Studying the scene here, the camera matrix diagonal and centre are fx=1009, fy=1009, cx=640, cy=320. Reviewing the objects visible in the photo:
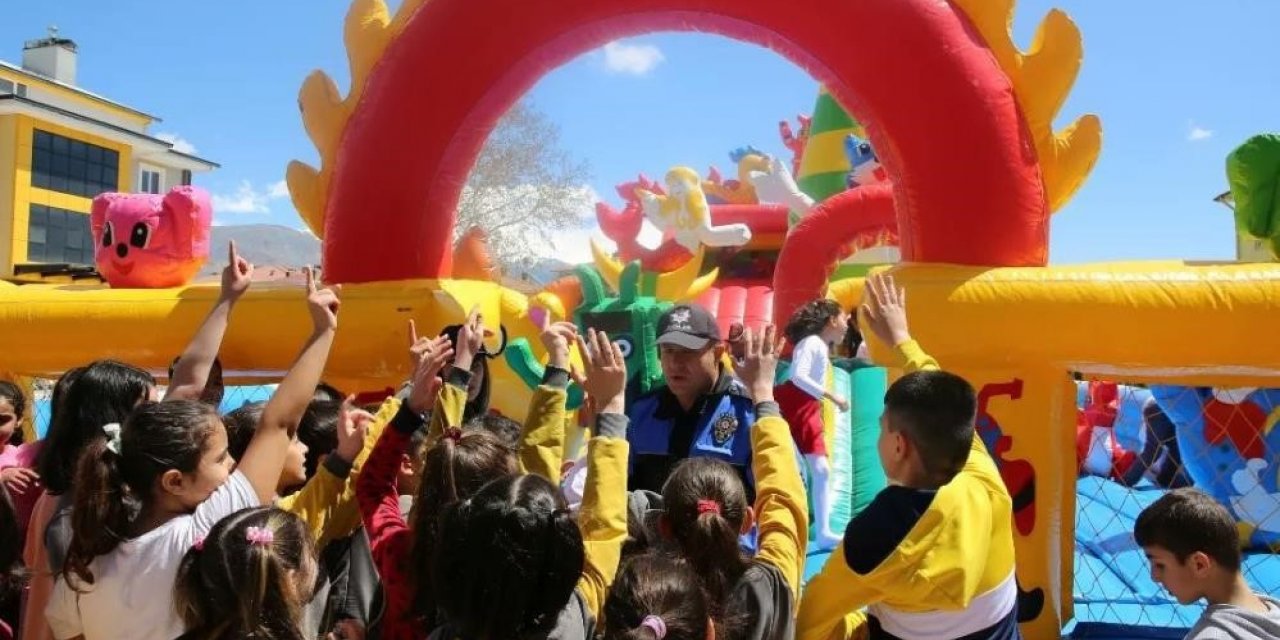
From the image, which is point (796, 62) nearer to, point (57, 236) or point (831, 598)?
point (831, 598)

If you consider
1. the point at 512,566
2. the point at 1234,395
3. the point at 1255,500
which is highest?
the point at 1234,395

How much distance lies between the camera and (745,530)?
1715 millimetres

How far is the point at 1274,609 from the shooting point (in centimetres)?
176

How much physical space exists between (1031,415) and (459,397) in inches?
68.8

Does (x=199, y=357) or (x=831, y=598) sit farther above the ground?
(x=199, y=357)

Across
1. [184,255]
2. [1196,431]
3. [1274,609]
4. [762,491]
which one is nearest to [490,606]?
[762,491]

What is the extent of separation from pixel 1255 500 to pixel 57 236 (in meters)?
19.2

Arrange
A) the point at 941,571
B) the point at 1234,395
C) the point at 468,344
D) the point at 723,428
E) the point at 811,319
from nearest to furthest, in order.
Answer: the point at 941,571 → the point at 468,344 → the point at 723,428 → the point at 811,319 → the point at 1234,395

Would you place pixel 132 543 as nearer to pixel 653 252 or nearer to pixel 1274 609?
pixel 1274 609

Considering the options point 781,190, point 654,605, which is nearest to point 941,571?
point 654,605

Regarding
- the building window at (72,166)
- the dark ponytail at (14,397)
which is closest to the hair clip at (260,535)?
the dark ponytail at (14,397)

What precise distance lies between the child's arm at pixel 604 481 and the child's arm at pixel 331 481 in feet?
1.38

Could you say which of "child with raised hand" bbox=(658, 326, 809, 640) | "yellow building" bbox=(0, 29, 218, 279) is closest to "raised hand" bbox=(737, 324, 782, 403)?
"child with raised hand" bbox=(658, 326, 809, 640)

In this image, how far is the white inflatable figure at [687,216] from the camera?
8672 mm
